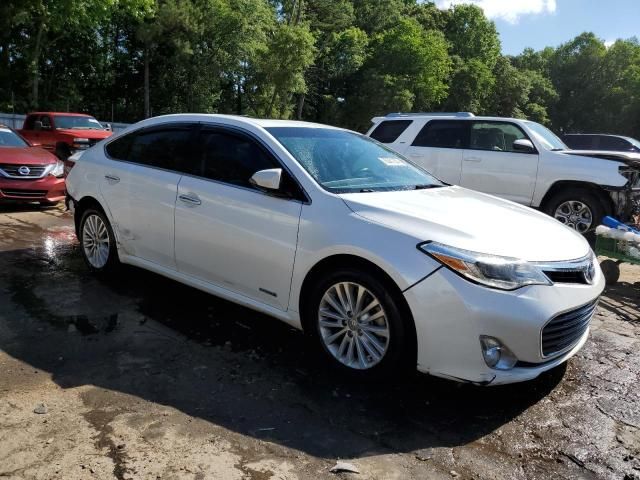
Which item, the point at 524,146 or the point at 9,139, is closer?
the point at 524,146

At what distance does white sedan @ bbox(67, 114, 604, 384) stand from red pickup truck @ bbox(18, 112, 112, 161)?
982 centimetres

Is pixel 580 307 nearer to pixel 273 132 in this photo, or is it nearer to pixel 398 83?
pixel 273 132

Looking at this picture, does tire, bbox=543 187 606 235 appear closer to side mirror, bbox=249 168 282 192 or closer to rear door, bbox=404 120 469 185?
rear door, bbox=404 120 469 185

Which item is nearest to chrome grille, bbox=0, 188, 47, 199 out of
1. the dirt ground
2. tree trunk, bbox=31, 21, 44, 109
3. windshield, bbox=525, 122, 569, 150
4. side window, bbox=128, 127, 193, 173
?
side window, bbox=128, 127, 193, 173

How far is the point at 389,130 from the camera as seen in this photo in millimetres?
9711

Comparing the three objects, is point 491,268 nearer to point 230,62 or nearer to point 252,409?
point 252,409

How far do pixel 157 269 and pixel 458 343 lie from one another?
2.77 m

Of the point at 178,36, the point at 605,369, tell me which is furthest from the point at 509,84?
the point at 605,369

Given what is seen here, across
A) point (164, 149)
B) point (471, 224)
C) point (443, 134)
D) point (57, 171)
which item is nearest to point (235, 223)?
point (164, 149)

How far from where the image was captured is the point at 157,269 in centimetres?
470

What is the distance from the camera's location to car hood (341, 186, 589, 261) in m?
3.20

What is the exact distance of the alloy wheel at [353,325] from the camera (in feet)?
11.0

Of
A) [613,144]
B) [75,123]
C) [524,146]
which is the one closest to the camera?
[524,146]

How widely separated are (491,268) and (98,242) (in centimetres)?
392
